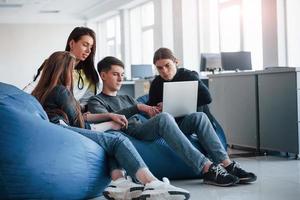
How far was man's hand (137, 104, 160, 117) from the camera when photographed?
3.43m

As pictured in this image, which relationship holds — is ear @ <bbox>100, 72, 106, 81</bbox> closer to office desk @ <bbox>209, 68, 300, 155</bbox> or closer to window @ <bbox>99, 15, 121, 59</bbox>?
office desk @ <bbox>209, 68, 300, 155</bbox>

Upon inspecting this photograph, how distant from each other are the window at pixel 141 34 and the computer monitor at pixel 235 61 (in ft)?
19.8

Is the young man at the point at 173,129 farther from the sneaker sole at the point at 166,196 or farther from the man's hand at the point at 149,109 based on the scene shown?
the sneaker sole at the point at 166,196

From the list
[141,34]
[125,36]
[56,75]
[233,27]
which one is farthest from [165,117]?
[125,36]

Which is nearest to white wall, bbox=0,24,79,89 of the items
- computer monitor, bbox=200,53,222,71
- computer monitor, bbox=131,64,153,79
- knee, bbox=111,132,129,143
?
computer monitor, bbox=131,64,153,79

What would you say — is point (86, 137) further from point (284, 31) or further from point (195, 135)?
point (284, 31)

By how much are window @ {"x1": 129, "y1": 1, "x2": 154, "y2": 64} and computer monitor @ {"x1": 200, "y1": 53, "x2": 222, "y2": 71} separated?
219 inches

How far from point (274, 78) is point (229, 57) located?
2.18 metres

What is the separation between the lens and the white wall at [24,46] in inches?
642

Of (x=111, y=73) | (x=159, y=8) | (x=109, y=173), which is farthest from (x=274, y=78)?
(x=159, y=8)

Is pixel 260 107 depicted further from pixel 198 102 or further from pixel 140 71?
pixel 140 71

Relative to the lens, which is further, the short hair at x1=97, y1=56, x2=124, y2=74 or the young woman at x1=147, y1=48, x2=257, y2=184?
the short hair at x1=97, y1=56, x2=124, y2=74

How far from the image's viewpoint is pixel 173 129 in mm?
3143

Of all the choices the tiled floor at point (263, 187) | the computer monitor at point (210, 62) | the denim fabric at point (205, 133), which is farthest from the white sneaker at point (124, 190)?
the computer monitor at point (210, 62)
